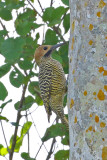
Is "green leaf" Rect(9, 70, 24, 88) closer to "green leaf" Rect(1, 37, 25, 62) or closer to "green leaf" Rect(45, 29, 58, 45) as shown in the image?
"green leaf" Rect(45, 29, 58, 45)

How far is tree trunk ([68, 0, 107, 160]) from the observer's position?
6.89 feet

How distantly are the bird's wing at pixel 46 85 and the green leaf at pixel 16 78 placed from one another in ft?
2.24

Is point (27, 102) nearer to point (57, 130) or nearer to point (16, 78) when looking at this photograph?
point (16, 78)

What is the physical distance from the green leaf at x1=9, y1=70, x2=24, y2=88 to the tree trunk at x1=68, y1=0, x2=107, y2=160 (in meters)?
1.46

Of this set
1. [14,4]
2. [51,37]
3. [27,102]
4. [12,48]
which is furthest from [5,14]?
[27,102]

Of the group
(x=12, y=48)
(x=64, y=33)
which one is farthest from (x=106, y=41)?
(x=64, y=33)

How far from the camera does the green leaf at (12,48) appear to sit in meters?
3.01

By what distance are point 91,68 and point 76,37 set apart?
0.82ft

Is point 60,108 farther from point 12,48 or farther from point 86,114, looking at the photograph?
point 86,114

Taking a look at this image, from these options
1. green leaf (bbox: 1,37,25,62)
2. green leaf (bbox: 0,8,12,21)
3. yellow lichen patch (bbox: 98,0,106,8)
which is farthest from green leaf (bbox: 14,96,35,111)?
yellow lichen patch (bbox: 98,0,106,8)

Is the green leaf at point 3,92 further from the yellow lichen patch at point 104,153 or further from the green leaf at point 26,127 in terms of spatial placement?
the yellow lichen patch at point 104,153

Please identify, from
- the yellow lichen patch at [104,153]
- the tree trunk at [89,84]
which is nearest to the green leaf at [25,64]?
the tree trunk at [89,84]

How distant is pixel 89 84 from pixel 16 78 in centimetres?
171

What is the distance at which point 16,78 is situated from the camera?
3.82 meters
